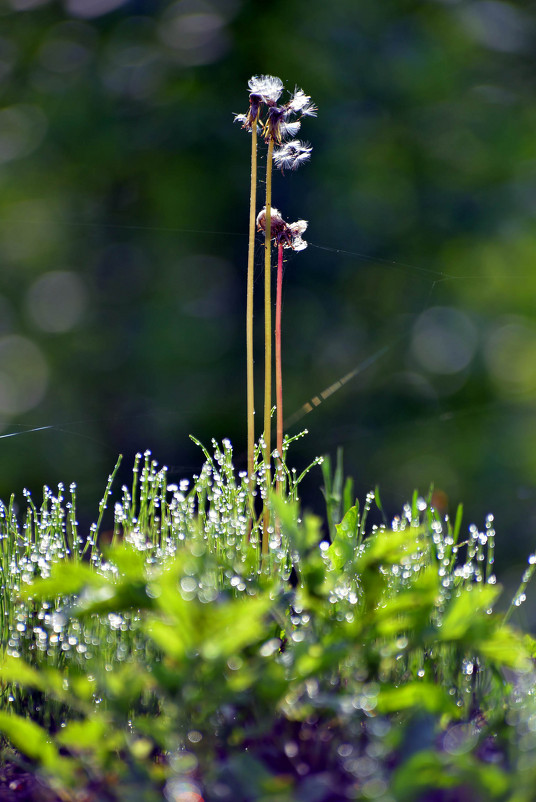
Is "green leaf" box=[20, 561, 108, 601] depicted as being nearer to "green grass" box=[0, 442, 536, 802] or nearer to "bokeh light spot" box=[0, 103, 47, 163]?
"green grass" box=[0, 442, 536, 802]

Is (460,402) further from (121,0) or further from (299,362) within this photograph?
(121,0)

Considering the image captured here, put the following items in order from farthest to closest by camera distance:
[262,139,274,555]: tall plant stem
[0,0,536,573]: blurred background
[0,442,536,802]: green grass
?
[0,0,536,573]: blurred background
[262,139,274,555]: tall plant stem
[0,442,536,802]: green grass

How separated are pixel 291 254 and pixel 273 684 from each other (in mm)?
2903

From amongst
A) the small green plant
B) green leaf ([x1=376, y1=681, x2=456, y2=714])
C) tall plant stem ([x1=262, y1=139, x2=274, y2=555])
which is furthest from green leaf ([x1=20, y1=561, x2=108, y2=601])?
tall plant stem ([x1=262, y1=139, x2=274, y2=555])

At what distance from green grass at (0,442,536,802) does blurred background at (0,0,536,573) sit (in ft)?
7.29

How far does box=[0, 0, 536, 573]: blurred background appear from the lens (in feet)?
11.1

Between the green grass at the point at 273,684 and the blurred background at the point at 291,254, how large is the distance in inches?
87.4

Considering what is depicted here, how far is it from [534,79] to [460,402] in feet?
5.79

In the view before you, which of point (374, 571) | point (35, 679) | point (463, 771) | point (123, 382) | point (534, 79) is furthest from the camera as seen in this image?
point (534, 79)

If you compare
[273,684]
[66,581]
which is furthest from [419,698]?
[66,581]

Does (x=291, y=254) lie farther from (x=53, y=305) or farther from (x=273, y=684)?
(x=273, y=684)

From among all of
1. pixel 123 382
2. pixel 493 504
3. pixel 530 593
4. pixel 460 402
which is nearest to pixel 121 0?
pixel 123 382

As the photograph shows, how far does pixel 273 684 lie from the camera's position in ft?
2.02

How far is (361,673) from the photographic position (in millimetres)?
751
